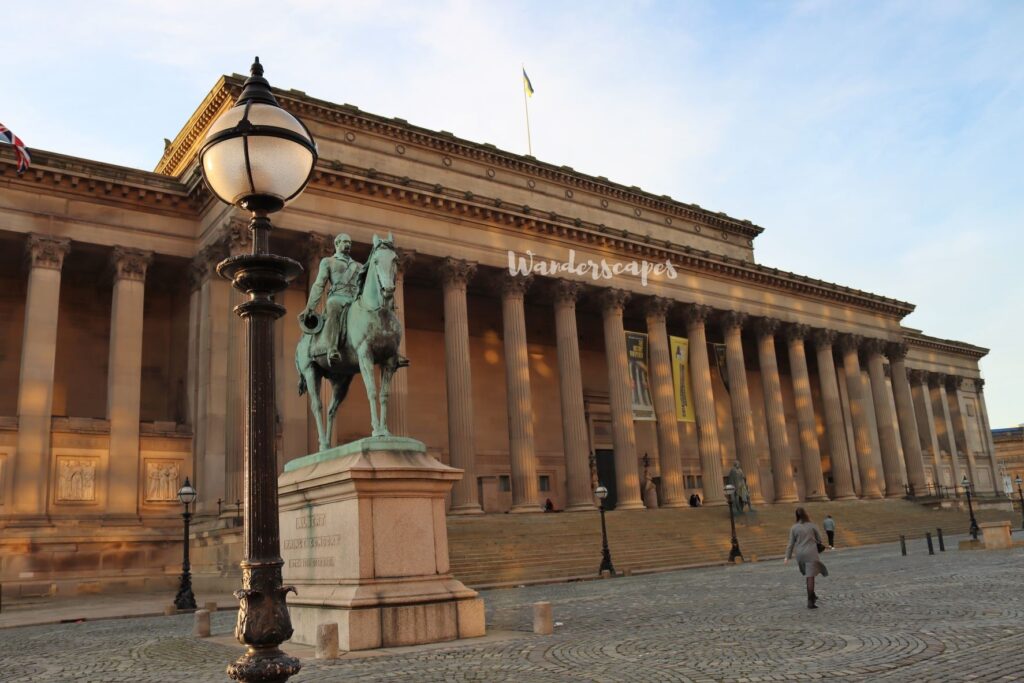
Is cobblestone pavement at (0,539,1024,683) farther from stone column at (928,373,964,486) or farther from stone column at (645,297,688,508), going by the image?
stone column at (928,373,964,486)

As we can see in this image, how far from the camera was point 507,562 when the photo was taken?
29.1 meters

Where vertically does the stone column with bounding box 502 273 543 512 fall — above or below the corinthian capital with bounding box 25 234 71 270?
below

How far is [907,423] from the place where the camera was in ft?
191

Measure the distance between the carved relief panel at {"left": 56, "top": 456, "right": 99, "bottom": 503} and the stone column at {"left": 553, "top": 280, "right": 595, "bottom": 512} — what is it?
19670 millimetres

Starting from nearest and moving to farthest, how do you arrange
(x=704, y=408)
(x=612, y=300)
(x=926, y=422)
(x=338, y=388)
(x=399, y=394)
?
(x=338, y=388), (x=399, y=394), (x=612, y=300), (x=704, y=408), (x=926, y=422)

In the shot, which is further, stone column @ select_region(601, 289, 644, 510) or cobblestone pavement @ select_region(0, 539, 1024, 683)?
stone column @ select_region(601, 289, 644, 510)

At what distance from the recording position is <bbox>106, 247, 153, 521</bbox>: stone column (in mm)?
31656

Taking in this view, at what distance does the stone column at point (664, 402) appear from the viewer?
42812mm

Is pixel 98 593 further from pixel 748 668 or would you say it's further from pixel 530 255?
pixel 748 668

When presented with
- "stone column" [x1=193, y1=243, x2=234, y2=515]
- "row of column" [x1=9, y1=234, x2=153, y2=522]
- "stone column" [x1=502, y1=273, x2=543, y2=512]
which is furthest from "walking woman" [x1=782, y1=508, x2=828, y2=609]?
"row of column" [x1=9, y1=234, x2=153, y2=522]

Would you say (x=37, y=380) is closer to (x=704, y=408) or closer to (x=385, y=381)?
(x=385, y=381)

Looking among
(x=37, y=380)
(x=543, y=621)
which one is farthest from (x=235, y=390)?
(x=543, y=621)

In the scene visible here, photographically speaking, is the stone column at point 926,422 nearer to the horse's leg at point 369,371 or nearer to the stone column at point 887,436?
the stone column at point 887,436

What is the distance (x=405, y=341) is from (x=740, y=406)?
19.3m
